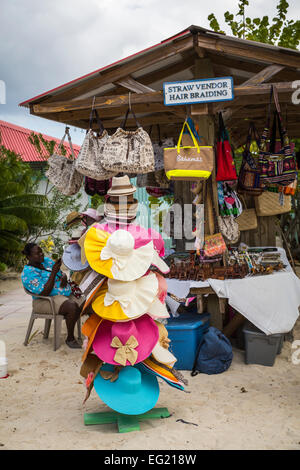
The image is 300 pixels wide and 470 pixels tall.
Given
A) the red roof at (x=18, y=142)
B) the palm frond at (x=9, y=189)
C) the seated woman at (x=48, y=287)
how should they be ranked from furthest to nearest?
the red roof at (x=18, y=142)
the palm frond at (x=9, y=189)
the seated woman at (x=48, y=287)

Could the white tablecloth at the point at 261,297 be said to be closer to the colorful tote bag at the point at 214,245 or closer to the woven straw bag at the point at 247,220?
the colorful tote bag at the point at 214,245

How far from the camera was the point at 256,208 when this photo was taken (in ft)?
A: 21.0

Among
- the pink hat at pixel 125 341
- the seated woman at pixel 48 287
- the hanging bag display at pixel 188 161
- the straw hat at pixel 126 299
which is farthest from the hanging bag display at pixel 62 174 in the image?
the pink hat at pixel 125 341

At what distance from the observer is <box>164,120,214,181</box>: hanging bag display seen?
4.50 metres

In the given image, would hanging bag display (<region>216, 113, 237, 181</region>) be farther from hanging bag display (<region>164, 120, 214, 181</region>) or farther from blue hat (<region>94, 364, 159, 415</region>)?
blue hat (<region>94, 364, 159, 415</region>)

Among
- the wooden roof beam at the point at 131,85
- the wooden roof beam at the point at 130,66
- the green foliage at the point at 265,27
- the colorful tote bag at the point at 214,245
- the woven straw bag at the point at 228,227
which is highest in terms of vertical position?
the green foliage at the point at 265,27

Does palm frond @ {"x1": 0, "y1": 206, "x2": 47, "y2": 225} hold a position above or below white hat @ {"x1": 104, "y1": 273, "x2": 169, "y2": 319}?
below

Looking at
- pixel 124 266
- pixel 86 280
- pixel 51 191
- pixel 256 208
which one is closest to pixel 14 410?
pixel 86 280

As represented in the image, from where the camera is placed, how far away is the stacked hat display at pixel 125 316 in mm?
3176

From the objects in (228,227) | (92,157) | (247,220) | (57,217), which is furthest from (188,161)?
(57,217)

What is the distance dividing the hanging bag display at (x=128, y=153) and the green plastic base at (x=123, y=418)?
7.27 ft

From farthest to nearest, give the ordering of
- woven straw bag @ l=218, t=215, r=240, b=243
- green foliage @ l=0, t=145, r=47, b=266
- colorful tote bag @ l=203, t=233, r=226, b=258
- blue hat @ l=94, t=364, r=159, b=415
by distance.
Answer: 1. green foliage @ l=0, t=145, r=47, b=266
2. woven straw bag @ l=218, t=215, r=240, b=243
3. colorful tote bag @ l=203, t=233, r=226, b=258
4. blue hat @ l=94, t=364, r=159, b=415

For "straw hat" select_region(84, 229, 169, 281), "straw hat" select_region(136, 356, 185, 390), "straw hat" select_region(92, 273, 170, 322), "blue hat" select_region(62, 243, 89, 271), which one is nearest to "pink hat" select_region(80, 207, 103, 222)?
"blue hat" select_region(62, 243, 89, 271)

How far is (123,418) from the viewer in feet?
11.3
